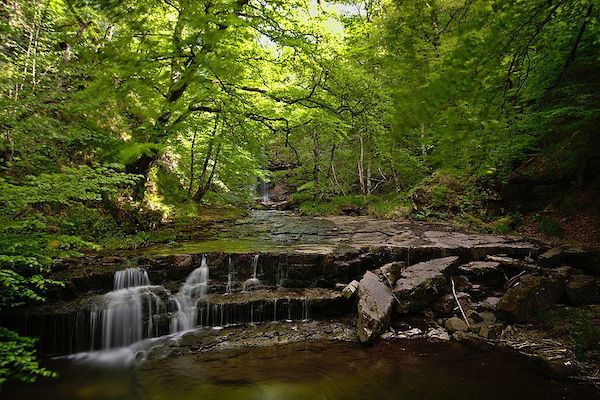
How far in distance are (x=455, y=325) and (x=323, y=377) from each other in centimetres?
309

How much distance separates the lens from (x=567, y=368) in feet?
16.4

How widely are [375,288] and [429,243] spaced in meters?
2.89

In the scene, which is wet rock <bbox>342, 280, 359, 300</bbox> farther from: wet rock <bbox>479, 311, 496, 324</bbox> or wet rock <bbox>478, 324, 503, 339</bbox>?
wet rock <bbox>479, 311, 496, 324</bbox>

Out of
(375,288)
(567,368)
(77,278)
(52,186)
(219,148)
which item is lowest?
(567,368)

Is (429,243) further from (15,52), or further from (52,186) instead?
(15,52)

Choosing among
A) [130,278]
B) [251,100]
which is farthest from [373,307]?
[251,100]

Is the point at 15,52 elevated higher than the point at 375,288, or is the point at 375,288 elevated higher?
the point at 15,52

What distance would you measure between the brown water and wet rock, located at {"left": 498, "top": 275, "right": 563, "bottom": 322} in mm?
1158

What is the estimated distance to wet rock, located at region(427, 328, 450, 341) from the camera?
6344 millimetres

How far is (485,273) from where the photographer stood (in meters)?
7.96

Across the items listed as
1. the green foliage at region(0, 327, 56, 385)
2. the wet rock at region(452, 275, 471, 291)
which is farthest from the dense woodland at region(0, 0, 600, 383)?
the wet rock at region(452, 275, 471, 291)

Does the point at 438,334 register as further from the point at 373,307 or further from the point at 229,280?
the point at 229,280

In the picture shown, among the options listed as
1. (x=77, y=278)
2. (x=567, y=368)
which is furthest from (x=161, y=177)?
(x=567, y=368)

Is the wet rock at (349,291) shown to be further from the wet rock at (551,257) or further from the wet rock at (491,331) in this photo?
the wet rock at (551,257)
